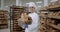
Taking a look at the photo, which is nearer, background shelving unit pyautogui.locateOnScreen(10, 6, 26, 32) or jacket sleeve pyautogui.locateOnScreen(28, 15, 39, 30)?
jacket sleeve pyautogui.locateOnScreen(28, 15, 39, 30)

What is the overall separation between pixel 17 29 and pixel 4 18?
94.3 inches

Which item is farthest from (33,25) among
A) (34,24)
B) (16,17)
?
(16,17)

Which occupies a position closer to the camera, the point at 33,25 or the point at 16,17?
the point at 33,25

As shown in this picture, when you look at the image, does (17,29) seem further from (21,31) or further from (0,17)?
(0,17)

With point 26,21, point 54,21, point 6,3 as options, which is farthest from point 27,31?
point 6,3

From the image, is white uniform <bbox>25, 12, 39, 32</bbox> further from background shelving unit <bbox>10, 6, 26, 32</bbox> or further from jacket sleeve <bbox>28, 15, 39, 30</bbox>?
background shelving unit <bbox>10, 6, 26, 32</bbox>

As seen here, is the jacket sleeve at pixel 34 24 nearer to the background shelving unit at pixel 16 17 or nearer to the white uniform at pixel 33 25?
the white uniform at pixel 33 25


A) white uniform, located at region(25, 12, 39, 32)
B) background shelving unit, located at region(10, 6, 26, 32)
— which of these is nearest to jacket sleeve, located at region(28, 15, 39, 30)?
white uniform, located at region(25, 12, 39, 32)

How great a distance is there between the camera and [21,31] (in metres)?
8.45

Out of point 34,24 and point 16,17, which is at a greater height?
point 34,24

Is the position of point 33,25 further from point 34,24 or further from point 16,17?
point 16,17

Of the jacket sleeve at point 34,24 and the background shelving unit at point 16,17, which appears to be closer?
the jacket sleeve at point 34,24

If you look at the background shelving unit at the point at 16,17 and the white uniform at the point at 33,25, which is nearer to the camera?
the white uniform at the point at 33,25

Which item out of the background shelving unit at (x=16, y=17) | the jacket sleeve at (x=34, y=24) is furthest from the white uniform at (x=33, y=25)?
the background shelving unit at (x=16, y=17)
